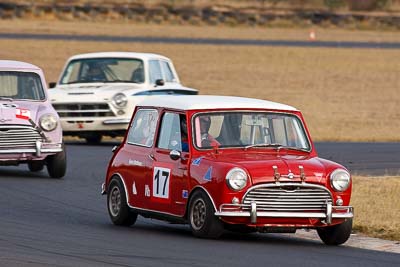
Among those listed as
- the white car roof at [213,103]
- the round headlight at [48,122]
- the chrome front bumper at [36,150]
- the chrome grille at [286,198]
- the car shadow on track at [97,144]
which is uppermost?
the white car roof at [213,103]

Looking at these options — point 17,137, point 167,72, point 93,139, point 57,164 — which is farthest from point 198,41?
point 17,137

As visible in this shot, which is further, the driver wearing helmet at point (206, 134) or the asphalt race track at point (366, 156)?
the asphalt race track at point (366, 156)

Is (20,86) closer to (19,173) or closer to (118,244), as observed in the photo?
(19,173)

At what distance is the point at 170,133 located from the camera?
40.8 feet

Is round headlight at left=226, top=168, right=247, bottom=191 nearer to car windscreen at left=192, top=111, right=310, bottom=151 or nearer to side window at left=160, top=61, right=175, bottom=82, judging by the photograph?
car windscreen at left=192, top=111, right=310, bottom=151

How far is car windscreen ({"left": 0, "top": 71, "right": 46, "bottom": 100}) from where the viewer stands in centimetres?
1878

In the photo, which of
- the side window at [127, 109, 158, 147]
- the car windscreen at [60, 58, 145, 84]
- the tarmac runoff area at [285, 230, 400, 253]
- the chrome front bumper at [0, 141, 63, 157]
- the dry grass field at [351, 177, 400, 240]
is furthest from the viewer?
the car windscreen at [60, 58, 145, 84]

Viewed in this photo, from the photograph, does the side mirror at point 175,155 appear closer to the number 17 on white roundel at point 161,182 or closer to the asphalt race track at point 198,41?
the number 17 on white roundel at point 161,182

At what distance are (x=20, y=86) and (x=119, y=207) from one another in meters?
6.42

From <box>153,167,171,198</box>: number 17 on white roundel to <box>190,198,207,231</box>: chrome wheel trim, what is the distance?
0.50 m

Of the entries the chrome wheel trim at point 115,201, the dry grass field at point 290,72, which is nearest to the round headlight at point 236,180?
the chrome wheel trim at point 115,201

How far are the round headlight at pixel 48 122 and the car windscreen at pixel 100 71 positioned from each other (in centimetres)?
702

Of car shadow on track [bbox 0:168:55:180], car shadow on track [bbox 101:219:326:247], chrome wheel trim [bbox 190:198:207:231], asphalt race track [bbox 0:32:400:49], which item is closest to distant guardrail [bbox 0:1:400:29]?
asphalt race track [bbox 0:32:400:49]

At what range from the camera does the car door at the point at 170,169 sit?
11859 millimetres
